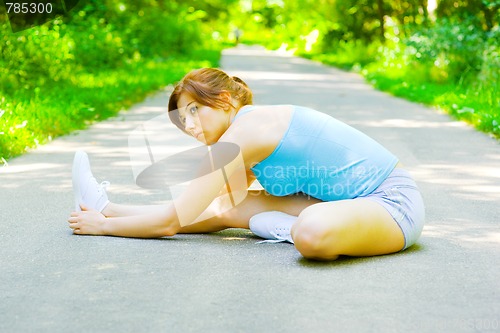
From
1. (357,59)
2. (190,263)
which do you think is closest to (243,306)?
(190,263)

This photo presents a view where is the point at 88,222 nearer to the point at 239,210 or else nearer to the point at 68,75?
the point at 239,210

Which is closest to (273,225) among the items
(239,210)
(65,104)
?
(239,210)

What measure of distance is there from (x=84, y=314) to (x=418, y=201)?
1.99 metres

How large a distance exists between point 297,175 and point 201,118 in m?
0.61

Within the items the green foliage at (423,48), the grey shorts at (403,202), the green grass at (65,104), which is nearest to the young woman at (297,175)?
the grey shorts at (403,202)

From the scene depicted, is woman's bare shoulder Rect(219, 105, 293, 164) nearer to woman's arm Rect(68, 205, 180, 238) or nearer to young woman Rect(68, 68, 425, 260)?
A: young woman Rect(68, 68, 425, 260)

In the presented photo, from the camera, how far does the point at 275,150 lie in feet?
15.5

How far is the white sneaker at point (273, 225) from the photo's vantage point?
4.98 m

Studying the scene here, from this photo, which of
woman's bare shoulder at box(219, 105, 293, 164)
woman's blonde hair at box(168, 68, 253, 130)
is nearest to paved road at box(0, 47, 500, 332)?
woman's bare shoulder at box(219, 105, 293, 164)

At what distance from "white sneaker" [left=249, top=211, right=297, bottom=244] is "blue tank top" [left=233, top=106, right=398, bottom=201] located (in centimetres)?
22

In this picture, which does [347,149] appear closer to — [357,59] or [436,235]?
[436,235]

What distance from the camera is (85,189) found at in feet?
17.3

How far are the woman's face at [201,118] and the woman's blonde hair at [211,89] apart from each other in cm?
3

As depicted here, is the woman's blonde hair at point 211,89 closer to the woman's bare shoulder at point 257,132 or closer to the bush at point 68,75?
the woman's bare shoulder at point 257,132
